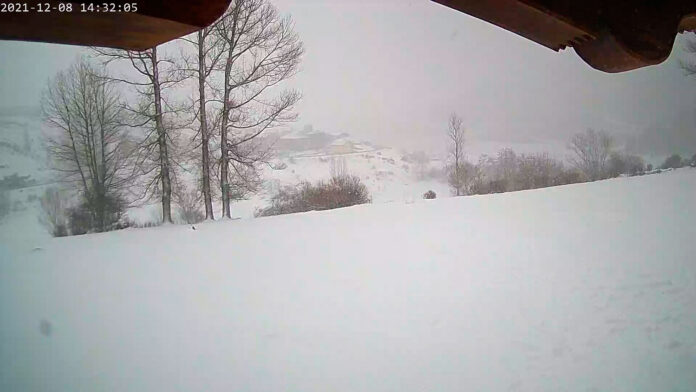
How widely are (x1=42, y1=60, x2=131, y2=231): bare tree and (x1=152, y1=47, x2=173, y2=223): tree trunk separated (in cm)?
52

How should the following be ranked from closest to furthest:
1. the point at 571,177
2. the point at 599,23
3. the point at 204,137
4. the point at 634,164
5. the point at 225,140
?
the point at 599,23
the point at 204,137
the point at 225,140
the point at 634,164
the point at 571,177

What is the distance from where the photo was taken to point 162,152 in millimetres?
6148

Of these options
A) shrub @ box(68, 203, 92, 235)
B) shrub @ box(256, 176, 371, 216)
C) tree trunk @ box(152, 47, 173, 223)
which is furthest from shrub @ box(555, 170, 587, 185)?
shrub @ box(68, 203, 92, 235)

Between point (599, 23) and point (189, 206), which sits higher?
point (599, 23)

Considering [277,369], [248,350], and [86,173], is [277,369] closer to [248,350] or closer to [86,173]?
[248,350]

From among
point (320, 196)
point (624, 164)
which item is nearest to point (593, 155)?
point (624, 164)

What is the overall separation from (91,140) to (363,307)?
4635 mm

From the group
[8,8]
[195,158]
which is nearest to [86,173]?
[195,158]

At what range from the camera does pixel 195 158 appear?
657cm

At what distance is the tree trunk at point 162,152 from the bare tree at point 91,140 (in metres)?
0.52

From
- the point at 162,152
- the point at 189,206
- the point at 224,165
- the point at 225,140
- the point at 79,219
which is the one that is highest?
the point at 225,140

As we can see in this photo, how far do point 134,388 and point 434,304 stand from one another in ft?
7.05

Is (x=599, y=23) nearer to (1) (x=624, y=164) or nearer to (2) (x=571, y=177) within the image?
(2) (x=571, y=177)

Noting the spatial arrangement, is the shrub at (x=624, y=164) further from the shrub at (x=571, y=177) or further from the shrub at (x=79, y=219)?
the shrub at (x=79, y=219)
